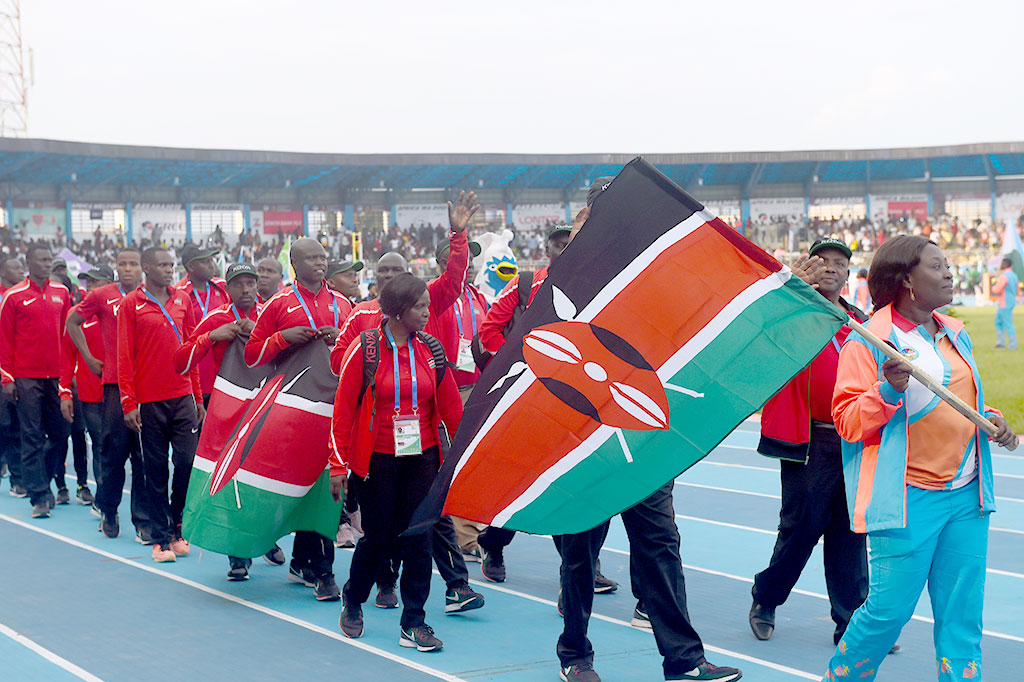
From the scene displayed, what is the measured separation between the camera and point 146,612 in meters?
6.76

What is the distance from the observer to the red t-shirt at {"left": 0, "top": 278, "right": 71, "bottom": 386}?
10391mm

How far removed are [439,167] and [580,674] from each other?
44.3 meters

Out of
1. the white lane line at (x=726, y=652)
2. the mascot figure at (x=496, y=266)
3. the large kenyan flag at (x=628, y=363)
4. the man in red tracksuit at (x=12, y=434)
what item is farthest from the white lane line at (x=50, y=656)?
the mascot figure at (x=496, y=266)

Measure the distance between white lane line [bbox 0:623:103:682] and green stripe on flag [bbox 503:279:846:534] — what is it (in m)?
2.57

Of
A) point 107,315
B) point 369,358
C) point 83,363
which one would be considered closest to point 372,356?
point 369,358

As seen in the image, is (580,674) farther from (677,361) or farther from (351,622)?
(677,361)

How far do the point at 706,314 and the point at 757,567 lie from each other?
3.61m

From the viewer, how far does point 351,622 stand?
240 inches

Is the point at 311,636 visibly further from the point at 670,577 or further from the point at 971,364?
the point at 971,364

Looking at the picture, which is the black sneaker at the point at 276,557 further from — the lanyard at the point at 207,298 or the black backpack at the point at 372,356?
the black backpack at the point at 372,356

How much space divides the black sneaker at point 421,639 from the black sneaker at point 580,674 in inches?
32.6

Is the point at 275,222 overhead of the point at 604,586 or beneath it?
overhead

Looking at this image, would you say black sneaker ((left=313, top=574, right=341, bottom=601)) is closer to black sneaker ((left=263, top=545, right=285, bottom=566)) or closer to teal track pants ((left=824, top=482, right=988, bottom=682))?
black sneaker ((left=263, top=545, right=285, bottom=566))

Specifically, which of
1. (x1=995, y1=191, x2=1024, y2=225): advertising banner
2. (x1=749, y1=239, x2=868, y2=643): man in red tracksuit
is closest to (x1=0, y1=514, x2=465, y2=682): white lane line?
(x1=749, y1=239, x2=868, y2=643): man in red tracksuit
